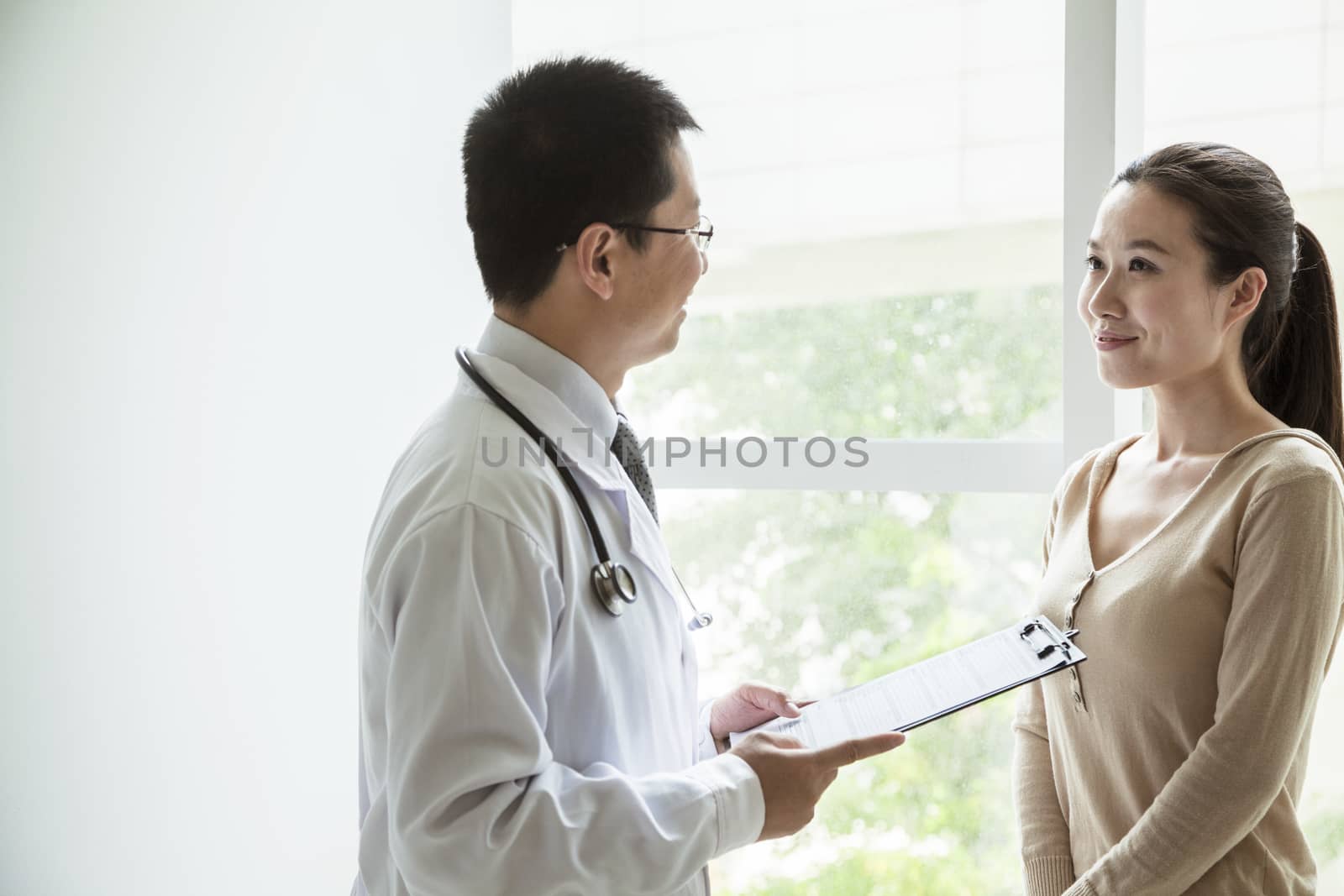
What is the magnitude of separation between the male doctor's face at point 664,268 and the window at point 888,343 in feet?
3.16

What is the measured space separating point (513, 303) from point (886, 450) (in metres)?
1.11

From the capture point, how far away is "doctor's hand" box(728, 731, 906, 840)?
3.92 ft

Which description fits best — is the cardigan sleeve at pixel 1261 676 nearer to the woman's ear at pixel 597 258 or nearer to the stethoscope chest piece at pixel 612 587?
the stethoscope chest piece at pixel 612 587

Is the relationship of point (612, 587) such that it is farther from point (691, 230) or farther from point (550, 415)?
point (691, 230)

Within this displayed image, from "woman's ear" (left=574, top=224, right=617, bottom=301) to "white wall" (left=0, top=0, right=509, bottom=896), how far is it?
1113mm

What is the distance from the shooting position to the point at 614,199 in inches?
50.3

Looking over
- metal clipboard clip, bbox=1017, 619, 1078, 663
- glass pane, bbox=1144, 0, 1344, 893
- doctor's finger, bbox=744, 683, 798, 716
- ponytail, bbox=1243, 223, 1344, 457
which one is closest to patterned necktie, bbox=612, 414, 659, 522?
doctor's finger, bbox=744, 683, 798, 716

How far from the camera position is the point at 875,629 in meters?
2.32

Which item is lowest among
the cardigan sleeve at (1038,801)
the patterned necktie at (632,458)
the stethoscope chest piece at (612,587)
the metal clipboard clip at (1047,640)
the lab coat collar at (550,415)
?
the cardigan sleeve at (1038,801)

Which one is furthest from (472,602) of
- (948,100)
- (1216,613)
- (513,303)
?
(948,100)

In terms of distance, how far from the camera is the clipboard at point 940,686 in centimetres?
130

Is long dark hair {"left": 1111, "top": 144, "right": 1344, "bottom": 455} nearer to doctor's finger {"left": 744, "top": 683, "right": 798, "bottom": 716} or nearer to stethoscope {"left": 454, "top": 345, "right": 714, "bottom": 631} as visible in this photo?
doctor's finger {"left": 744, "top": 683, "right": 798, "bottom": 716}

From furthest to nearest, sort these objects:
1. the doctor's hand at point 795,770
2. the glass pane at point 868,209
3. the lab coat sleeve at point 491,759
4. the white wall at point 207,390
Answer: the glass pane at point 868,209, the white wall at point 207,390, the doctor's hand at point 795,770, the lab coat sleeve at point 491,759

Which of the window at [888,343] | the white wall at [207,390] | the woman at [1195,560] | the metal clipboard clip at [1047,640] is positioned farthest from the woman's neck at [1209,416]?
the white wall at [207,390]
